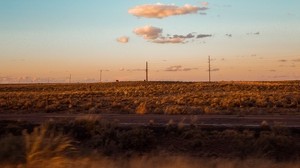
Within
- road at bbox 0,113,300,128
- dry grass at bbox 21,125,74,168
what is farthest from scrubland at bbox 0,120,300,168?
dry grass at bbox 21,125,74,168

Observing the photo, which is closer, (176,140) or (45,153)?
(45,153)

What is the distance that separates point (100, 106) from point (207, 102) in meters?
11.3

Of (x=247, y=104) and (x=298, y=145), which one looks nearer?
(x=298, y=145)

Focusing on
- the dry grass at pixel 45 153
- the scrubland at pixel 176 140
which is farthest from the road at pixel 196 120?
the dry grass at pixel 45 153

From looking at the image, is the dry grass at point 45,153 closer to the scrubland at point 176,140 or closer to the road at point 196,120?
the scrubland at point 176,140

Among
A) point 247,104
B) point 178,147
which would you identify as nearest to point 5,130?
point 178,147

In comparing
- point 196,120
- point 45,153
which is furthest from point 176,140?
point 45,153

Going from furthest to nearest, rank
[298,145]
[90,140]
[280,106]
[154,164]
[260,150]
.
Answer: [280,106] → [90,140] → [298,145] → [260,150] → [154,164]

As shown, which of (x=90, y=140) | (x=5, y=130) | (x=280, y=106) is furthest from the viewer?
(x=280, y=106)

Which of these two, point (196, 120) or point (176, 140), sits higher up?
point (196, 120)

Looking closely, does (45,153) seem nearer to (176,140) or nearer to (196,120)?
(176,140)

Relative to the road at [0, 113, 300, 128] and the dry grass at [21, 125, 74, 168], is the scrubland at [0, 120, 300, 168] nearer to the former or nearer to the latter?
the road at [0, 113, 300, 128]

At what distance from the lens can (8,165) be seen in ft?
39.7

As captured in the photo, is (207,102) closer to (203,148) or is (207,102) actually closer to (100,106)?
Result: (100,106)
